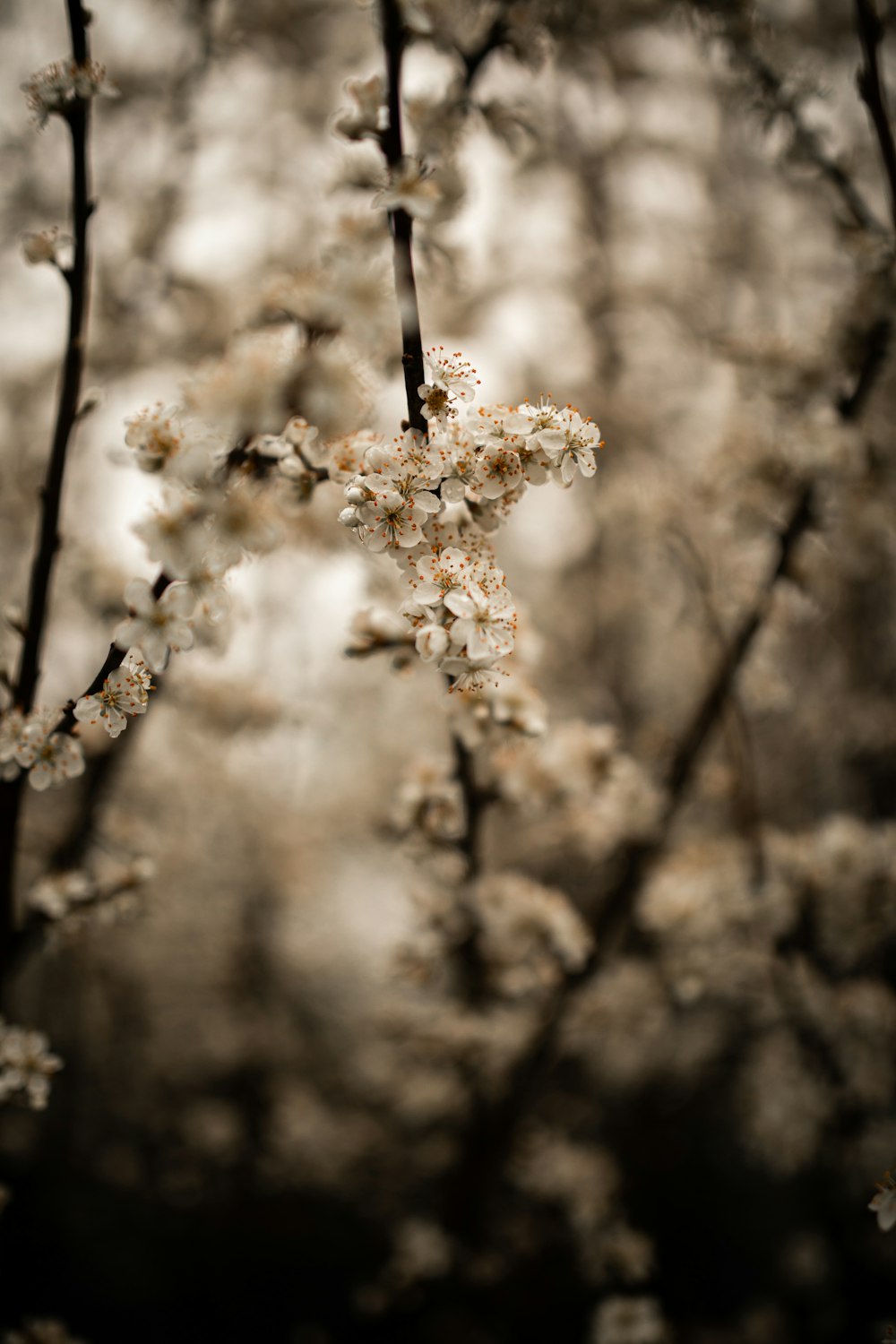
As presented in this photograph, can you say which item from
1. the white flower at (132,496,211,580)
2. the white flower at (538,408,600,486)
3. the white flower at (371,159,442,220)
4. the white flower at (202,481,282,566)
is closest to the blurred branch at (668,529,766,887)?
the white flower at (538,408,600,486)

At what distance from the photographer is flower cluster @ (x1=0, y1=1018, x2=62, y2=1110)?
1508 millimetres

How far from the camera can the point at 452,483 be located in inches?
46.8

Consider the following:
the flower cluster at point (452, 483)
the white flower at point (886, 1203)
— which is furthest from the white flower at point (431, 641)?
the white flower at point (886, 1203)

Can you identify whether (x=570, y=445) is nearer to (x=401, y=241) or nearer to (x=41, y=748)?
(x=401, y=241)

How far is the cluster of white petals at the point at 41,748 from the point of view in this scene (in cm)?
131

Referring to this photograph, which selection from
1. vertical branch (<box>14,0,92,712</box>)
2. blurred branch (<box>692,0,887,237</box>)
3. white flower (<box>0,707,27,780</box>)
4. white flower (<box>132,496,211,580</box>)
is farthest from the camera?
blurred branch (<box>692,0,887,237</box>)

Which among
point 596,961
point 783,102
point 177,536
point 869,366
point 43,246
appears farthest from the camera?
point 596,961

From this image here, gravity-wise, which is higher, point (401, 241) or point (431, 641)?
point (401, 241)

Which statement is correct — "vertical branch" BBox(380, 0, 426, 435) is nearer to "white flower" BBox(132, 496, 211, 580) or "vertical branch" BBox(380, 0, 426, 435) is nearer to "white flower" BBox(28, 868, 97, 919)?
"white flower" BBox(132, 496, 211, 580)

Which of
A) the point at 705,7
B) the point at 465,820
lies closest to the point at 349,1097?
the point at 465,820

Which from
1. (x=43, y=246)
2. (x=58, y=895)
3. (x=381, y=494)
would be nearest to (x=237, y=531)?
(x=381, y=494)

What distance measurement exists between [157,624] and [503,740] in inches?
32.6

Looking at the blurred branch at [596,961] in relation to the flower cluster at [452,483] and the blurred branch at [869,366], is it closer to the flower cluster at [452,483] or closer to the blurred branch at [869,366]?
the blurred branch at [869,366]

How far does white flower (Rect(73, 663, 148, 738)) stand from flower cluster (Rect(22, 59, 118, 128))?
0.97 m
